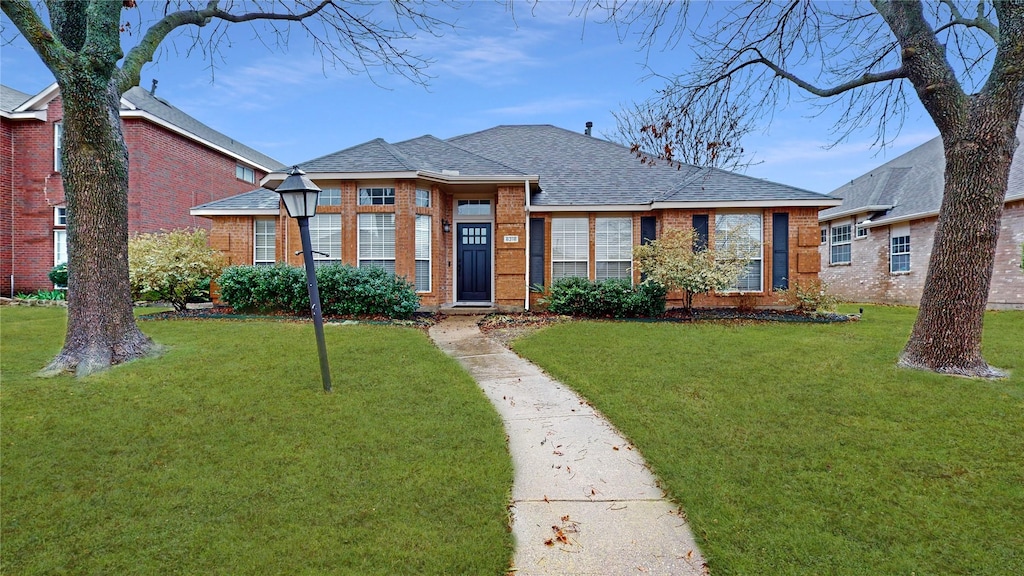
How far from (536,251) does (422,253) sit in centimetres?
307

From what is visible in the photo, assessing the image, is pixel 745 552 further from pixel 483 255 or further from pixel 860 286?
pixel 860 286

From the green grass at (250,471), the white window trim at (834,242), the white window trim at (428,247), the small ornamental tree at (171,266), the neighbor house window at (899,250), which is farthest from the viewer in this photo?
the white window trim at (834,242)

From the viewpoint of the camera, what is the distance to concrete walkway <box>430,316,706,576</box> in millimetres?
2750

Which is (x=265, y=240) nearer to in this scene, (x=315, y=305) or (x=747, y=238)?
(x=315, y=305)

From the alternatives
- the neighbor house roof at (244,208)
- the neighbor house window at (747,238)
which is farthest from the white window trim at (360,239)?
the neighbor house window at (747,238)

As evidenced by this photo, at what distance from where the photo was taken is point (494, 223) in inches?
519

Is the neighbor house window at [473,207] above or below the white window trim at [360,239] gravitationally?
above

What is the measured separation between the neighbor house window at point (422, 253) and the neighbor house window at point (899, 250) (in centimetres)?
1572

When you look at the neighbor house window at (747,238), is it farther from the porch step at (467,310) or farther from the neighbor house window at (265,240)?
the neighbor house window at (265,240)

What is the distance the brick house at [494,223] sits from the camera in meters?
11.9

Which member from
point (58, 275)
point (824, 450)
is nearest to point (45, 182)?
point (58, 275)

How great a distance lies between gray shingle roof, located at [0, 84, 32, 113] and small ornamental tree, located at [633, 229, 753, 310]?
20.7m

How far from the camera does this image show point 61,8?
21.0ft

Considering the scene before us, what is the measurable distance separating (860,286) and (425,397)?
19.2 meters
